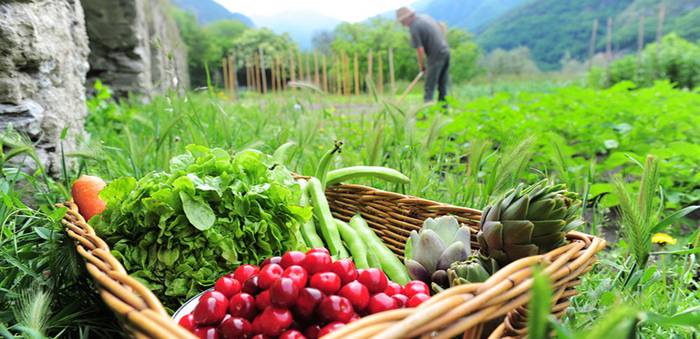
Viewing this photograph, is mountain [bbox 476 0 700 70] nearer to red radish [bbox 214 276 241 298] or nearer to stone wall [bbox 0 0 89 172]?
stone wall [bbox 0 0 89 172]

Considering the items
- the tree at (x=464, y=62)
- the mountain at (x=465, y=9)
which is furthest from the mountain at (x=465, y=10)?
the tree at (x=464, y=62)

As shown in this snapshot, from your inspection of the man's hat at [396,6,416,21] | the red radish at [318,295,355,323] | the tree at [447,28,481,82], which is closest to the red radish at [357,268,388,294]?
the red radish at [318,295,355,323]

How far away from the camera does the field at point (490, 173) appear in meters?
1.03

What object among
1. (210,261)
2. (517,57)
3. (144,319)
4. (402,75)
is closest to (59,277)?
(210,261)

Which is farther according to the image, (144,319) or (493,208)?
(493,208)

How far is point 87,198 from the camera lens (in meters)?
1.29

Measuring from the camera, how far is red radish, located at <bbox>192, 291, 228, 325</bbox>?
2.81ft

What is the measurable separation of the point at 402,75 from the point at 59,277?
41.9 meters

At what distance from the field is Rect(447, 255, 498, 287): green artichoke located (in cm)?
19

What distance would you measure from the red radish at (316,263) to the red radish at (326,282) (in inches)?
0.8

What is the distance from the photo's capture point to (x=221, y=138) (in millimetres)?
2379

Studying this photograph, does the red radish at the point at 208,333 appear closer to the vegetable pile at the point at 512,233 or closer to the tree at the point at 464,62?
the vegetable pile at the point at 512,233

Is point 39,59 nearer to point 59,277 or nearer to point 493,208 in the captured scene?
point 59,277

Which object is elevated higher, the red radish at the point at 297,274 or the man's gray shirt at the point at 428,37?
the man's gray shirt at the point at 428,37
